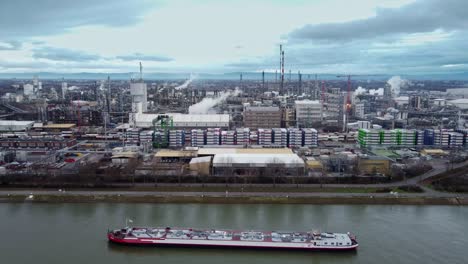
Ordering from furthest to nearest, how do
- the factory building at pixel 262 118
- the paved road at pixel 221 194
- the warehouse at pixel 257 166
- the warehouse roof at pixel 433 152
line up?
the factory building at pixel 262 118 → the warehouse roof at pixel 433 152 → the warehouse at pixel 257 166 → the paved road at pixel 221 194

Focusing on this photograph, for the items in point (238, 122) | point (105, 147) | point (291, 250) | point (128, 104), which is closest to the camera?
point (291, 250)

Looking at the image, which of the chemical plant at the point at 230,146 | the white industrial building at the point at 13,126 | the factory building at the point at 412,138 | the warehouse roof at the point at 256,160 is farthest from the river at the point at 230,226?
the white industrial building at the point at 13,126

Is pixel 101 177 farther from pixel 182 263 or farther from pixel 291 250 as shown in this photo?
pixel 291 250

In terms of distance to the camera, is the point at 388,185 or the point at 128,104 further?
the point at 128,104

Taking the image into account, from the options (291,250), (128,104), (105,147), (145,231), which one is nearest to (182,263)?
(145,231)

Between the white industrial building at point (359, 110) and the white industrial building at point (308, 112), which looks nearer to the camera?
the white industrial building at point (308, 112)

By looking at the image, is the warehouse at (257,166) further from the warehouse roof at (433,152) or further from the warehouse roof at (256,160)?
the warehouse roof at (433,152)
